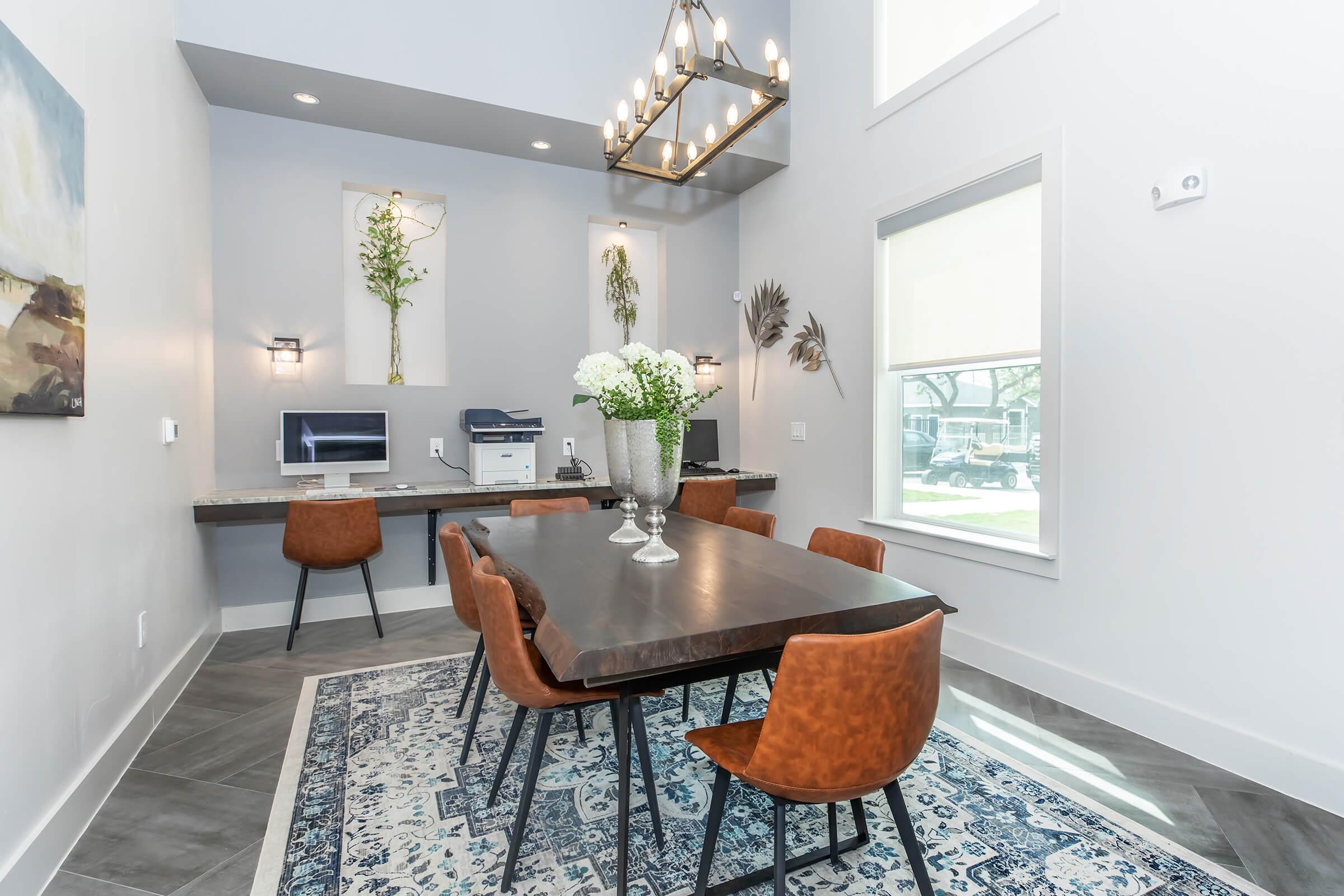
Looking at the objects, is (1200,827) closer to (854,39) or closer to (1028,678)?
(1028,678)

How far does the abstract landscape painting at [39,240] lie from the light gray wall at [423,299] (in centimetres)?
201

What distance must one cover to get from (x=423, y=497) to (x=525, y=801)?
2.38 m

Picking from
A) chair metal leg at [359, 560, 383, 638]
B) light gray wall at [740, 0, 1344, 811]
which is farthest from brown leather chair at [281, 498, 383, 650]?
light gray wall at [740, 0, 1344, 811]

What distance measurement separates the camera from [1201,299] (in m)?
2.28

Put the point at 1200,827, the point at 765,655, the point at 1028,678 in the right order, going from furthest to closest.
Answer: the point at 1028,678
the point at 1200,827
the point at 765,655

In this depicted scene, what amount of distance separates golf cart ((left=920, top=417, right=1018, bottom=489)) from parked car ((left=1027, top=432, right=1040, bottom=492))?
8 centimetres

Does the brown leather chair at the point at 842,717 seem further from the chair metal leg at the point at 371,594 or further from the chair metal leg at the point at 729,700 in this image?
the chair metal leg at the point at 371,594

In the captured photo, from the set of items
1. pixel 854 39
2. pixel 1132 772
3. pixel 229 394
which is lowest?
pixel 1132 772

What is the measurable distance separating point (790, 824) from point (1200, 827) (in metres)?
1.20

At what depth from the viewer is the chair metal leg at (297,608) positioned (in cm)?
345

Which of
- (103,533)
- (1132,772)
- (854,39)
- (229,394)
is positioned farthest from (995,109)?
(229,394)

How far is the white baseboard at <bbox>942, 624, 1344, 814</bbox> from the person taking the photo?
2002 millimetres

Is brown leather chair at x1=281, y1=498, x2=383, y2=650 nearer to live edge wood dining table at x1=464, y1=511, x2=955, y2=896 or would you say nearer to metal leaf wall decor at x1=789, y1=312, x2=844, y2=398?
live edge wood dining table at x1=464, y1=511, x2=955, y2=896

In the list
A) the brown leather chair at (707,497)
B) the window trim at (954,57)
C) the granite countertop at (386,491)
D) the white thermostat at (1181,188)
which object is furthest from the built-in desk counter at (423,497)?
the white thermostat at (1181,188)
